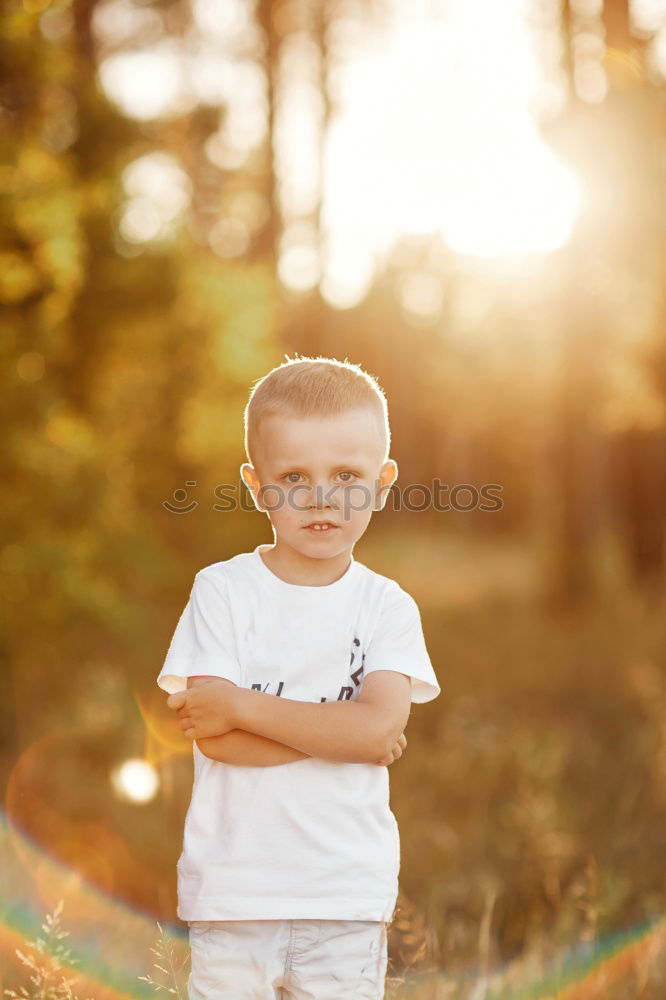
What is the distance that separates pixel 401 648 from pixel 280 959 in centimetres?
65

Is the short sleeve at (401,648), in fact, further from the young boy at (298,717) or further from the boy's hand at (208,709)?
the boy's hand at (208,709)

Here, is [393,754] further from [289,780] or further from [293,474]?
[293,474]

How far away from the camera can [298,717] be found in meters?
1.89

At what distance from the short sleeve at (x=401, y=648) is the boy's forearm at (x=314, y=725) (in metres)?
0.14

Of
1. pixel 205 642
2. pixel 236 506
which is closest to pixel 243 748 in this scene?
pixel 205 642

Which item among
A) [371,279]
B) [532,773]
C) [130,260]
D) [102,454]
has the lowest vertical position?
[532,773]

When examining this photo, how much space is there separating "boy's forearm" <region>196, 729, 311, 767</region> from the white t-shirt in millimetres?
54

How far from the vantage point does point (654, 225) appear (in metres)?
8.20

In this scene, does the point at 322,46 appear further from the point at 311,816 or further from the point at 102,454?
the point at 311,816

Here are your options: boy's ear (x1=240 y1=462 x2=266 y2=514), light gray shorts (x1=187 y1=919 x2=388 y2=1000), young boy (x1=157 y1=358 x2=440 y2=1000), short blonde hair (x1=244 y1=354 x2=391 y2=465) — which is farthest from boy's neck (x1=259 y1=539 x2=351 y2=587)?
light gray shorts (x1=187 y1=919 x2=388 y2=1000)

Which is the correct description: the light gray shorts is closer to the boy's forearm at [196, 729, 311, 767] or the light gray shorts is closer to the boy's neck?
the boy's forearm at [196, 729, 311, 767]

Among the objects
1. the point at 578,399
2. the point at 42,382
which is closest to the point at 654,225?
the point at 578,399

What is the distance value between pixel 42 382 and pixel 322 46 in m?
10.5

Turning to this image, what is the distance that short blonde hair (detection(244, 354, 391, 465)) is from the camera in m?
2.02
